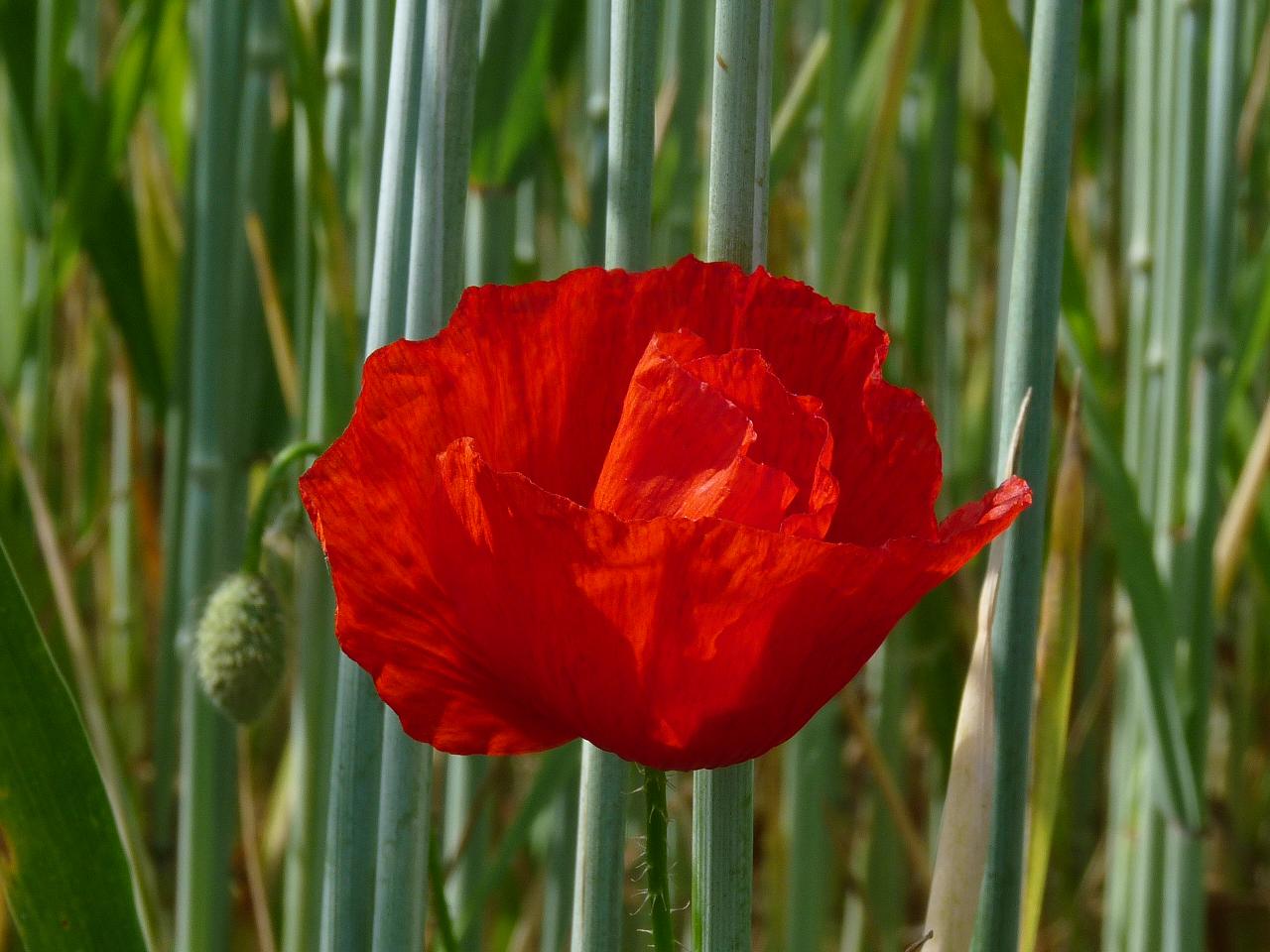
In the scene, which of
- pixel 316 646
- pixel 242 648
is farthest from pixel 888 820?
pixel 242 648

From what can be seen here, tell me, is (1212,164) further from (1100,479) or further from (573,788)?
(573,788)

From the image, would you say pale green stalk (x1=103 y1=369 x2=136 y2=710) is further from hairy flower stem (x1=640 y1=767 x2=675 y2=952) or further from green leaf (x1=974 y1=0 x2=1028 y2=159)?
hairy flower stem (x1=640 y1=767 x2=675 y2=952)

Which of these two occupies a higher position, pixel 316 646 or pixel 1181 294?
pixel 1181 294

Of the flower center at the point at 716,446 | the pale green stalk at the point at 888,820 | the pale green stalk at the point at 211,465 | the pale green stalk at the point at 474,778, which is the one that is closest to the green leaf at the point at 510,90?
the pale green stalk at the point at 474,778

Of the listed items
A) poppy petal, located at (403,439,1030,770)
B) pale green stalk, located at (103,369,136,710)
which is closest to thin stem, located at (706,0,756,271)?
poppy petal, located at (403,439,1030,770)

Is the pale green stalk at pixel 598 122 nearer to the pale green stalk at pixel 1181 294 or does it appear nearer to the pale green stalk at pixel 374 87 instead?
the pale green stalk at pixel 374 87

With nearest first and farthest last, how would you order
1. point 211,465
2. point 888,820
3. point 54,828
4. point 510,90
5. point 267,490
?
point 54,828 < point 267,490 < point 510,90 < point 211,465 < point 888,820

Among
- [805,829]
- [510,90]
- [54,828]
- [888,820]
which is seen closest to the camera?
[54,828]

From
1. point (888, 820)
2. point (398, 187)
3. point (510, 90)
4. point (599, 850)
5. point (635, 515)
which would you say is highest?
point (510, 90)

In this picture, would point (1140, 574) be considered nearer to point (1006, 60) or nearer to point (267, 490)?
point (1006, 60)
